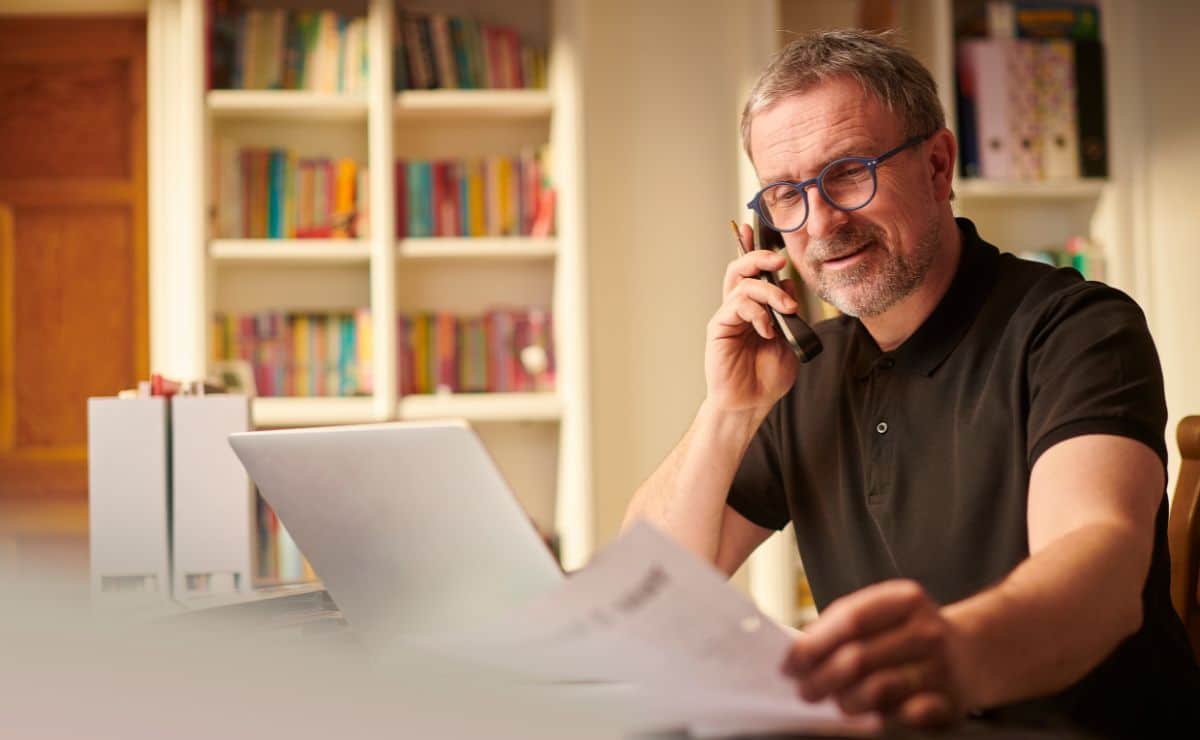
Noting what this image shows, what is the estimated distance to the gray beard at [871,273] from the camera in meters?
1.41

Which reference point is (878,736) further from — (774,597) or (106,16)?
(106,16)

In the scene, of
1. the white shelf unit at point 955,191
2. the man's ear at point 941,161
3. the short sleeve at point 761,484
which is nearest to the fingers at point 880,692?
the short sleeve at point 761,484

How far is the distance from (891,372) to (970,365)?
113 millimetres

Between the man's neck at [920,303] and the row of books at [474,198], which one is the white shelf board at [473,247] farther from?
the man's neck at [920,303]

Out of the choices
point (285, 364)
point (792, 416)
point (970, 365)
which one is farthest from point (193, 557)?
point (285, 364)

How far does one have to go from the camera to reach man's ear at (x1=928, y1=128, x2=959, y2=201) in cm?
150

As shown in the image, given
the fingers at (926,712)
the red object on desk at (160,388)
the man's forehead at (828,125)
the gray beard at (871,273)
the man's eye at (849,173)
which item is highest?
the man's forehead at (828,125)

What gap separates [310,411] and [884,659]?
271cm

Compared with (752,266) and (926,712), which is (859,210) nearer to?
(752,266)

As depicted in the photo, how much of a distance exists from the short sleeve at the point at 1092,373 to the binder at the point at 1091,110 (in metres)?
2.35

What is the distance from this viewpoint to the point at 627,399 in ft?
11.8

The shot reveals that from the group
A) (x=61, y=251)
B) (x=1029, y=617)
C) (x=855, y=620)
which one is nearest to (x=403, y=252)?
(x=61, y=251)

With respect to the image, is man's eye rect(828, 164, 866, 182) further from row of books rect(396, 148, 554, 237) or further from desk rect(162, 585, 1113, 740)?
row of books rect(396, 148, 554, 237)

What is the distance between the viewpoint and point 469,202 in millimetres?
3318
